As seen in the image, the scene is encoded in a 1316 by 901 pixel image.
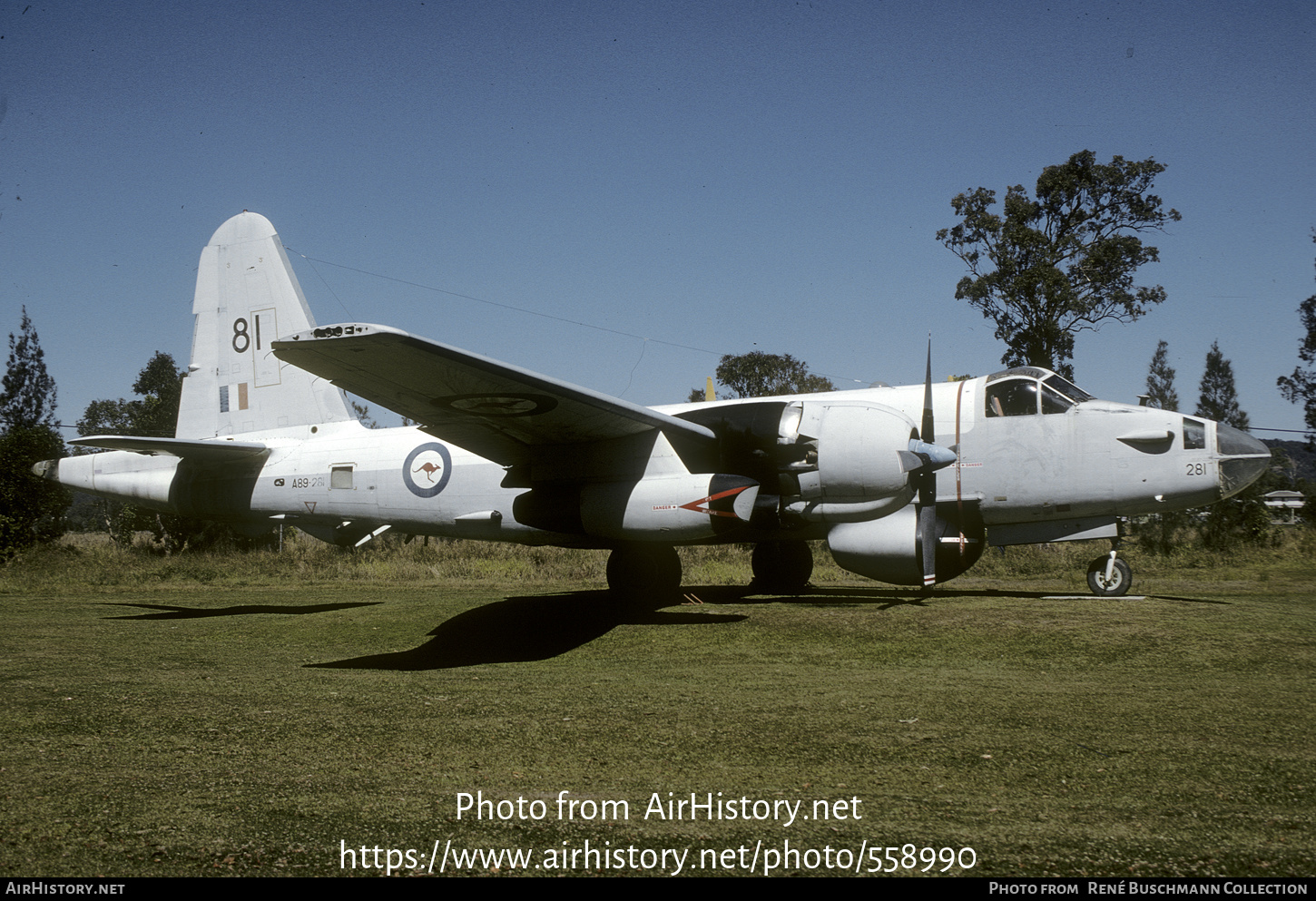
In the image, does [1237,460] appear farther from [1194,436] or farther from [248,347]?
[248,347]

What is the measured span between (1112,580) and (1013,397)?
308 centimetres

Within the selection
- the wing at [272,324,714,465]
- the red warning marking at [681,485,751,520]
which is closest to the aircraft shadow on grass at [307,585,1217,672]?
the red warning marking at [681,485,751,520]

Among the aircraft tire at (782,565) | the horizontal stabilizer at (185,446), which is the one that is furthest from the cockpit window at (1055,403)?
the horizontal stabilizer at (185,446)

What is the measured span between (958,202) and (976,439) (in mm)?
29598

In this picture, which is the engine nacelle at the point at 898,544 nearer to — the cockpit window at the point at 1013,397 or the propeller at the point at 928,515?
the propeller at the point at 928,515

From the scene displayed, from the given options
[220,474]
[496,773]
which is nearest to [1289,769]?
[496,773]

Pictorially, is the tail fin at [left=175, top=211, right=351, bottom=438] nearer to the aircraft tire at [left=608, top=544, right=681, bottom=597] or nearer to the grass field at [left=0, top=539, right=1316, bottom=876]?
the grass field at [left=0, top=539, right=1316, bottom=876]

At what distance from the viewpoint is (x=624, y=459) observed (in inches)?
460

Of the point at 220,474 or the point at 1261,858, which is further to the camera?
the point at 220,474

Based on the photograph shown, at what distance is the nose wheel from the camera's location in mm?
12992

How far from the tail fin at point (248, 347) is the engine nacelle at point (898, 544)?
947cm

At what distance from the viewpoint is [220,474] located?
615 inches

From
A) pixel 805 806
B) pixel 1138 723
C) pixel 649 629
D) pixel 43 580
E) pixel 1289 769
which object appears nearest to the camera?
pixel 805 806

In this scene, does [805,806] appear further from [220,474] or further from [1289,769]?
[220,474]
